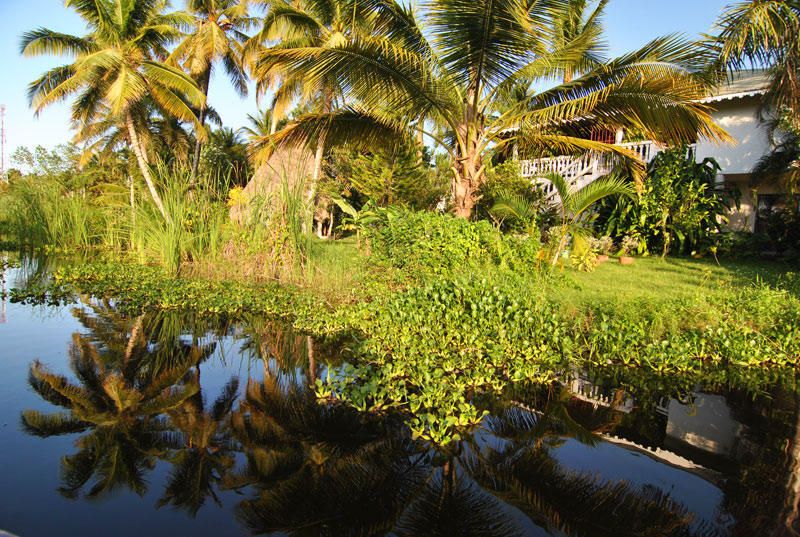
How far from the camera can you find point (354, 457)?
366 centimetres

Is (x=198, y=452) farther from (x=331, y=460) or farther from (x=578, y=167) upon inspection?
(x=578, y=167)

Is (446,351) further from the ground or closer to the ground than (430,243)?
closer to the ground

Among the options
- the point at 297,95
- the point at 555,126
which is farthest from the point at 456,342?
the point at 297,95

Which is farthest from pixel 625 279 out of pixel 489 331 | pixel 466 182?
pixel 489 331

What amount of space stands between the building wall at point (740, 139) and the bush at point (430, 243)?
→ 9.12 meters

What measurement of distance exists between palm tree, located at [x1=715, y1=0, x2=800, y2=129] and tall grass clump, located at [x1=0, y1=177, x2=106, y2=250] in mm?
13459

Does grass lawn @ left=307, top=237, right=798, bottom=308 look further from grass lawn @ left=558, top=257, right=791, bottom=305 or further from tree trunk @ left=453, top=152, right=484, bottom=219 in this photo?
tree trunk @ left=453, top=152, right=484, bottom=219

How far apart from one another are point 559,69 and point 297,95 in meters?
12.3

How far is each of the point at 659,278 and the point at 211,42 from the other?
1856 centimetres

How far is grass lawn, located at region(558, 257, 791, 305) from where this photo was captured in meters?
7.45

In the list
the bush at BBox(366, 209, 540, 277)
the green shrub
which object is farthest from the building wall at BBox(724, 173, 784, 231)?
the green shrub

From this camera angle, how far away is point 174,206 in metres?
9.48

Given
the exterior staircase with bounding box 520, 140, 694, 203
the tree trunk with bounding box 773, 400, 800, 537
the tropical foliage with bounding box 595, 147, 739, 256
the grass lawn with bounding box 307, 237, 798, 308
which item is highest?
the exterior staircase with bounding box 520, 140, 694, 203

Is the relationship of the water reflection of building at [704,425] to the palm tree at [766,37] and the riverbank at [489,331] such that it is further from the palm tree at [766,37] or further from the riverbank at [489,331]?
the palm tree at [766,37]
